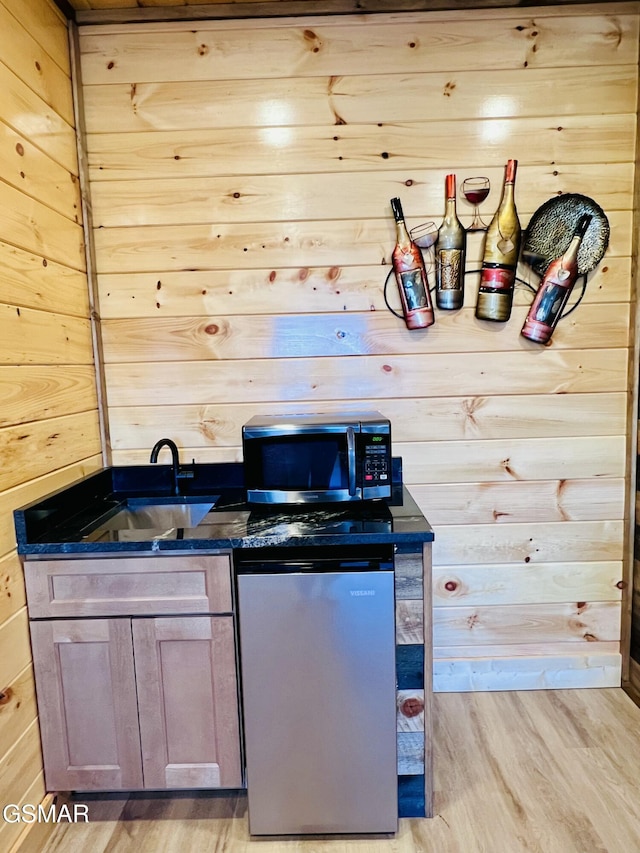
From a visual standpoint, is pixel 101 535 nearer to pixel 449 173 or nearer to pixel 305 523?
pixel 305 523

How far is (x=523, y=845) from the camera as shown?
1.45 metres

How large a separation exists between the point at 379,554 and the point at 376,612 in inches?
6.2

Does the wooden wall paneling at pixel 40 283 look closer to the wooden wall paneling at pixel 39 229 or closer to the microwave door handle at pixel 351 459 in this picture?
the wooden wall paneling at pixel 39 229

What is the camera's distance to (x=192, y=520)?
1.98m

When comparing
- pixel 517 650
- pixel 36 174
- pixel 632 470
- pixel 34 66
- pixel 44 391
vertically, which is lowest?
pixel 517 650

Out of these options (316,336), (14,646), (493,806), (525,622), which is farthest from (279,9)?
(493,806)

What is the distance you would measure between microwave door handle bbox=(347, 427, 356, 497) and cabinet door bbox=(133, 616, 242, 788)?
1.72ft

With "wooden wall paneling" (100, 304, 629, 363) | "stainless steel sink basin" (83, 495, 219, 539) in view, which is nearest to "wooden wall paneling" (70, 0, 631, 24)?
"wooden wall paneling" (100, 304, 629, 363)

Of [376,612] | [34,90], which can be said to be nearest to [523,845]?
[376,612]

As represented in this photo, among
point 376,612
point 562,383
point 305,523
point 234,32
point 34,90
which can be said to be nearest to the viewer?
point 376,612

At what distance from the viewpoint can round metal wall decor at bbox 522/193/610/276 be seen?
75.9 inches

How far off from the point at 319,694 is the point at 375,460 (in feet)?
2.25

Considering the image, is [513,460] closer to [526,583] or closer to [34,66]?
[526,583]

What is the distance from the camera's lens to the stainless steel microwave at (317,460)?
1632 mm
